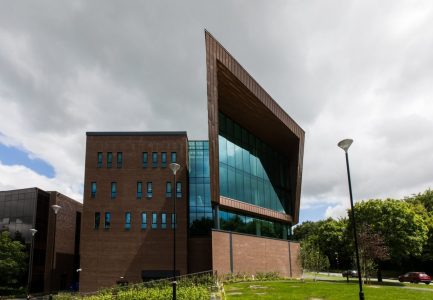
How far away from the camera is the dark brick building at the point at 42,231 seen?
53031 millimetres

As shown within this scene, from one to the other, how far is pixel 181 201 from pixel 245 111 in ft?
42.0

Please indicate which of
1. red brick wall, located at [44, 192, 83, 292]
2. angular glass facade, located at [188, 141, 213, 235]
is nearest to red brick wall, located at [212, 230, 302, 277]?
angular glass facade, located at [188, 141, 213, 235]

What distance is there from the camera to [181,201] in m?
44.9

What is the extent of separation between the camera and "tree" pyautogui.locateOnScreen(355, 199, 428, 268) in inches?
1810

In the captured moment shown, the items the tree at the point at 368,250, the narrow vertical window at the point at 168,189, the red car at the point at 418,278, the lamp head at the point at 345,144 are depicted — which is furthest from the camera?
the red car at the point at 418,278

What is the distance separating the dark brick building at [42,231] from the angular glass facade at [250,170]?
89.4ft

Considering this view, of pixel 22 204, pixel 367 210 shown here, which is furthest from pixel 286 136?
pixel 22 204

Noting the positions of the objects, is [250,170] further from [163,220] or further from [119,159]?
[119,159]

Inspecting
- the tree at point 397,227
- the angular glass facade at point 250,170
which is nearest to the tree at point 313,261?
the tree at point 397,227

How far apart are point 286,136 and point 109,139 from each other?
22.5 meters

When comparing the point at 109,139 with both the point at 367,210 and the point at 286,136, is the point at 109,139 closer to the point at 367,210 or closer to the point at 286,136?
the point at 286,136

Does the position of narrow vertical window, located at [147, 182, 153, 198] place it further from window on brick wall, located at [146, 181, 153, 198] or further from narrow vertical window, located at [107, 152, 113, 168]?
narrow vertical window, located at [107, 152, 113, 168]

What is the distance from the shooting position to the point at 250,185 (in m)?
45.5

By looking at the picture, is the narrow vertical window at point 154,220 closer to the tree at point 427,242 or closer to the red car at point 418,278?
the red car at point 418,278
